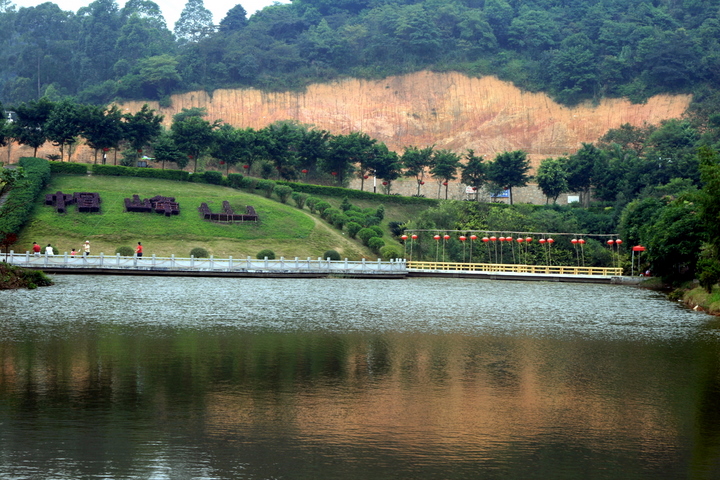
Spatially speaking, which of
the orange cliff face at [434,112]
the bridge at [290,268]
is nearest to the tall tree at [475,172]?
the orange cliff face at [434,112]

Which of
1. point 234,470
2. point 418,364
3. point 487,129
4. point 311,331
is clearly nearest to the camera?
point 234,470

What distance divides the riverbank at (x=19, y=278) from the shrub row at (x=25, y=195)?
466 inches

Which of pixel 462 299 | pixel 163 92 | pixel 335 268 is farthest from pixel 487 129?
pixel 462 299

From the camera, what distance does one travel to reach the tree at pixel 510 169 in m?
85.6

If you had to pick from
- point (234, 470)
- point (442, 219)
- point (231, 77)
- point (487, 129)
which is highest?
point (231, 77)

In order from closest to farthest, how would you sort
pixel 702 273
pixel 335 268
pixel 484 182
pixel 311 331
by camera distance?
1. pixel 311 331
2. pixel 702 273
3. pixel 335 268
4. pixel 484 182

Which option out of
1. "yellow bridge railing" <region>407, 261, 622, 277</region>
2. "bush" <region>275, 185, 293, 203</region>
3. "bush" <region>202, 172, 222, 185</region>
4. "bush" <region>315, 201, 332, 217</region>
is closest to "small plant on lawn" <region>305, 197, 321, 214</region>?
"bush" <region>315, 201, 332, 217</region>

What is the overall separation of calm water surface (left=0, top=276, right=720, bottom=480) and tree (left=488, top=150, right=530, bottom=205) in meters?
54.3

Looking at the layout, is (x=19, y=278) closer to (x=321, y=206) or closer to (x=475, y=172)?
(x=321, y=206)

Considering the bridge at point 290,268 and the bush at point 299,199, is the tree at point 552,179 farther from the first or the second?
the bridge at point 290,268

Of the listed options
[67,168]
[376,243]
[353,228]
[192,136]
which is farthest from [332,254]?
[67,168]

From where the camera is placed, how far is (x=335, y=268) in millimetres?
52719

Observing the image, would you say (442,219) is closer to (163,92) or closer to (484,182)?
(484,182)

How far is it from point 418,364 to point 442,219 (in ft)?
156
